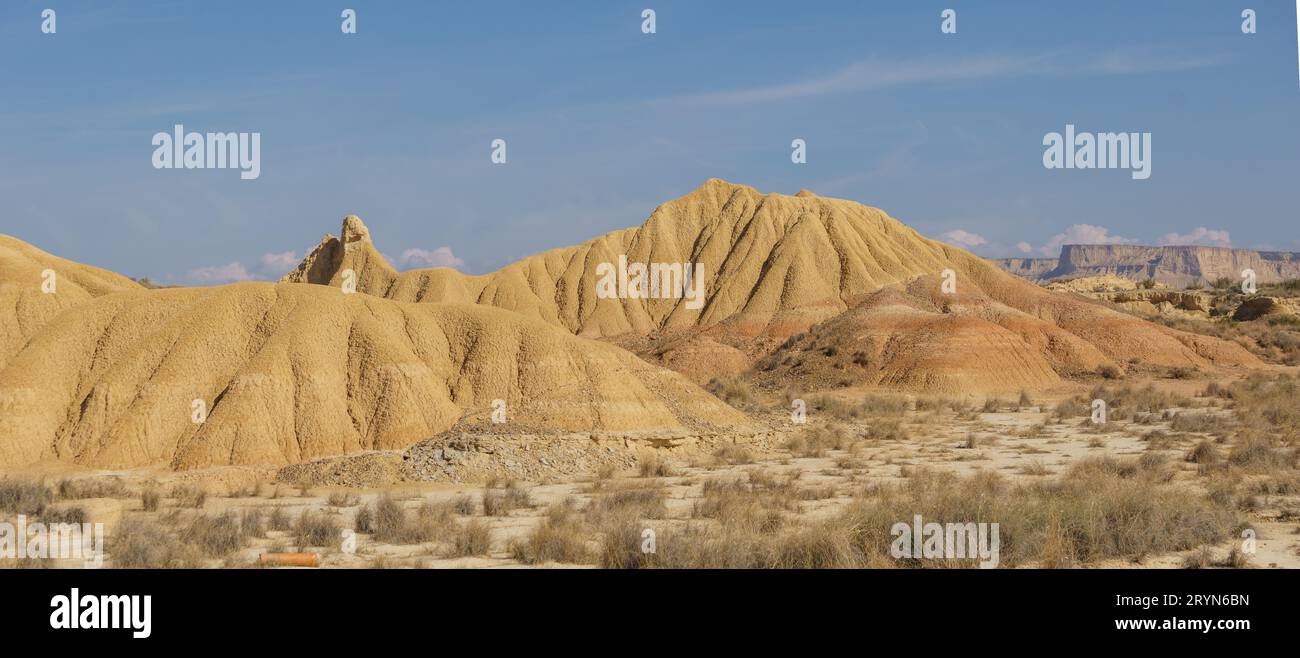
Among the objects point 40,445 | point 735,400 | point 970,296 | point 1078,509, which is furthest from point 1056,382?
point 40,445

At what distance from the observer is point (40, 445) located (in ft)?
81.1

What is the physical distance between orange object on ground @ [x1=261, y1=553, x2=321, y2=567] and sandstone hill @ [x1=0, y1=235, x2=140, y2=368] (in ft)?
57.1

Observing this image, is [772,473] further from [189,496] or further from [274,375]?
[189,496]

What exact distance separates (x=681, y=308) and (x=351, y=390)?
221ft

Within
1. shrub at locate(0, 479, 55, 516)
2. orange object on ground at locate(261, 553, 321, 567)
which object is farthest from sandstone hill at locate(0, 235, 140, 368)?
orange object on ground at locate(261, 553, 321, 567)

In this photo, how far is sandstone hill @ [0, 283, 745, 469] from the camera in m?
24.7

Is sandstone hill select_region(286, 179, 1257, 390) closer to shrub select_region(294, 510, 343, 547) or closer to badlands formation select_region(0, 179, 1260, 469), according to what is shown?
badlands formation select_region(0, 179, 1260, 469)

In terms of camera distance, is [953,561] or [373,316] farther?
[373,316]

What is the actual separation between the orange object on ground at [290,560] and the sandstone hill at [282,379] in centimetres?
1082

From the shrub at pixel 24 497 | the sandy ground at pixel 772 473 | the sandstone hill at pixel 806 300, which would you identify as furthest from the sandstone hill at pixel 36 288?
the sandstone hill at pixel 806 300

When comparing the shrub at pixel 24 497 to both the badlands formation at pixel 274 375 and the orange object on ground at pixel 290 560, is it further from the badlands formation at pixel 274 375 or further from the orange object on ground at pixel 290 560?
the orange object on ground at pixel 290 560

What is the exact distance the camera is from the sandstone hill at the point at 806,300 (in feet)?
183
